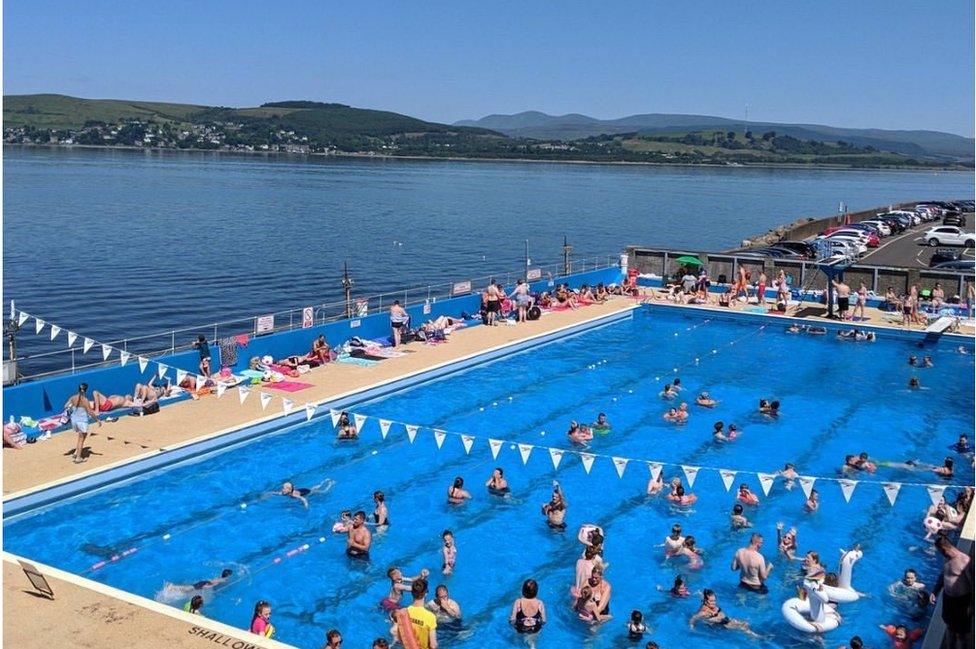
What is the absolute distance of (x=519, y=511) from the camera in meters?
16.2

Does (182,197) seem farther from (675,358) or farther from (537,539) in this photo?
(537,539)

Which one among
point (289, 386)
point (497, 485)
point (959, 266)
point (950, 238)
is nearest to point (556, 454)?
point (497, 485)

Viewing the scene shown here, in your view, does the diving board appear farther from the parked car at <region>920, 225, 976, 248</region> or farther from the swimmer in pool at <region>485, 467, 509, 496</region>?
the parked car at <region>920, 225, 976, 248</region>

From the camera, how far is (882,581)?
1392cm

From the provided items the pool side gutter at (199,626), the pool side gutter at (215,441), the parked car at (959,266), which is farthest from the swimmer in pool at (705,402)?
the parked car at (959,266)

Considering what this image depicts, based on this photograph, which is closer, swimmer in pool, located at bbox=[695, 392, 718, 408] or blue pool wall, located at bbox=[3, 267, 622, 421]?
blue pool wall, located at bbox=[3, 267, 622, 421]

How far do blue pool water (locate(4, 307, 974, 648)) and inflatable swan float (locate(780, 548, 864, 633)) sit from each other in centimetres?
20

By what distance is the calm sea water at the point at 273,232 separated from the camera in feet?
146

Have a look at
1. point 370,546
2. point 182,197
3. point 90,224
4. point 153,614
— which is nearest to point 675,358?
point 370,546

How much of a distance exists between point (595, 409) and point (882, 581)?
9.25 m

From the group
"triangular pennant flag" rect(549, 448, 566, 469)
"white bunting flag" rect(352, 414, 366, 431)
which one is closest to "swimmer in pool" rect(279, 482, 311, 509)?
"white bunting flag" rect(352, 414, 366, 431)

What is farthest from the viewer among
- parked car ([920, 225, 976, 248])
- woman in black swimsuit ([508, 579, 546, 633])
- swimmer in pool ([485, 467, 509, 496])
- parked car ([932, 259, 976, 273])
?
parked car ([920, 225, 976, 248])

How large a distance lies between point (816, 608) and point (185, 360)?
1491 centimetres

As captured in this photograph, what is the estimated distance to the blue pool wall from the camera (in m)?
18.8
